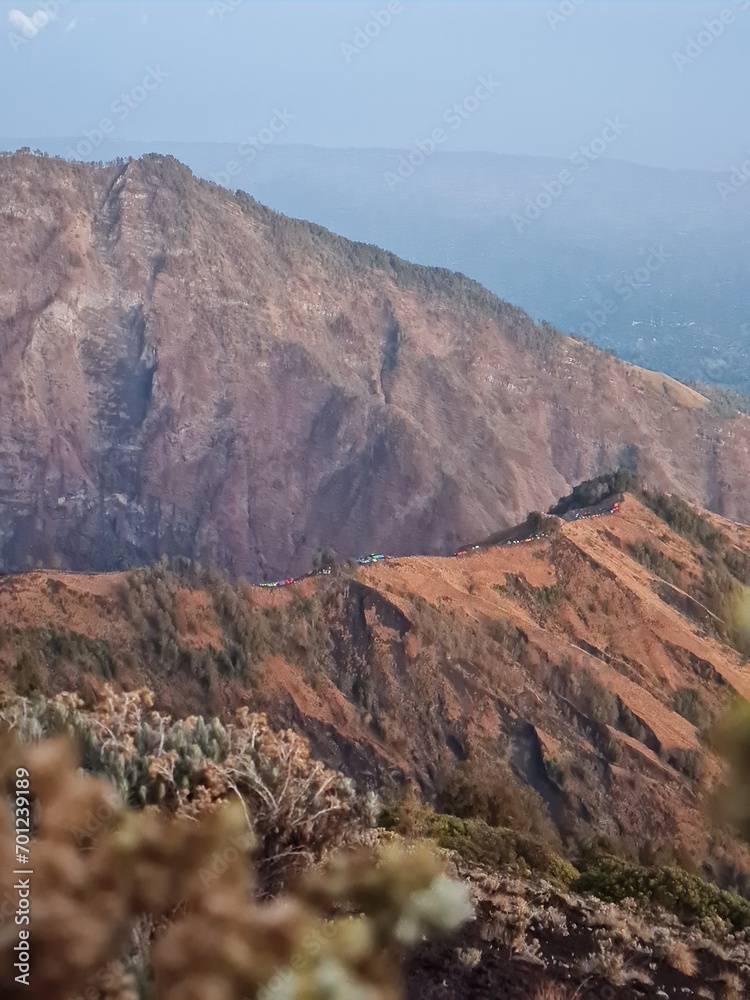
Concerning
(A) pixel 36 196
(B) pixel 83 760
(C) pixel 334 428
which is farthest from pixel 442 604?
(A) pixel 36 196

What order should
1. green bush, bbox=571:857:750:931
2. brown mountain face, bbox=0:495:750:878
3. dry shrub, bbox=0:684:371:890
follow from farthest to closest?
brown mountain face, bbox=0:495:750:878
green bush, bbox=571:857:750:931
dry shrub, bbox=0:684:371:890

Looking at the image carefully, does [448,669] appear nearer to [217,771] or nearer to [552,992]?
[552,992]

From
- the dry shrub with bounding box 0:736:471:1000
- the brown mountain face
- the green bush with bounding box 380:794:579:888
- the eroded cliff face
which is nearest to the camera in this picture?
the dry shrub with bounding box 0:736:471:1000

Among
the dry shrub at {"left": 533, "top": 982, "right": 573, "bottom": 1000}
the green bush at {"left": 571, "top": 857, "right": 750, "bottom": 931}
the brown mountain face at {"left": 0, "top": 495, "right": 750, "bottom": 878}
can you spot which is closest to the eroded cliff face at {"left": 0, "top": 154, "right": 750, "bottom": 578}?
the brown mountain face at {"left": 0, "top": 495, "right": 750, "bottom": 878}

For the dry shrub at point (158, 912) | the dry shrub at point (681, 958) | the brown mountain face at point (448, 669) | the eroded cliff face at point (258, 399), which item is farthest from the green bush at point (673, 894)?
the eroded cliff face at point (258, 399)

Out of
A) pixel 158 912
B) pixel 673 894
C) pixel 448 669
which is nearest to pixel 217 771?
pixel 158 912

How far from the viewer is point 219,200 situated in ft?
206

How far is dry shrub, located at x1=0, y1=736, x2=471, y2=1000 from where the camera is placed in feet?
18.2

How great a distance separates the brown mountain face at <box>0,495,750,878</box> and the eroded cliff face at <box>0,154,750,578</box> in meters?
28.6

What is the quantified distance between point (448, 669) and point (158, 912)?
13822 mm

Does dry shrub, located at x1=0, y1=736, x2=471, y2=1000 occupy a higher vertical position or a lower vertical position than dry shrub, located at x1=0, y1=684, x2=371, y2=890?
lower

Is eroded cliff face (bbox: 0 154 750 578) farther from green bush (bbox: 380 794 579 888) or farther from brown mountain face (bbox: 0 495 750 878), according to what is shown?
green bush (bbox: 380 794 579 888)

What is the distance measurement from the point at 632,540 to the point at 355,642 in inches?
437

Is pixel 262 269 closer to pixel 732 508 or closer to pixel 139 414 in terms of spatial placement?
pixel 139 414
